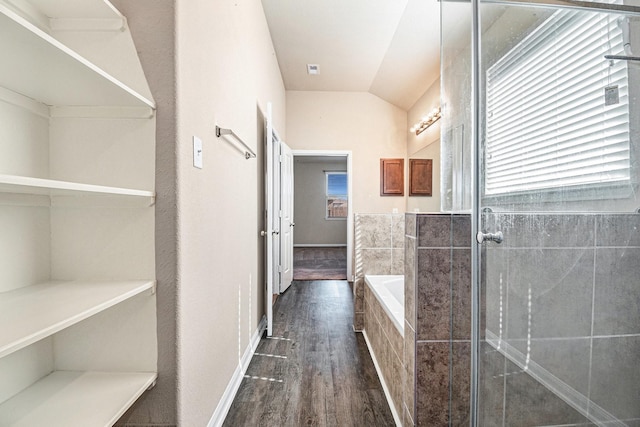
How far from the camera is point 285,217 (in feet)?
13.3

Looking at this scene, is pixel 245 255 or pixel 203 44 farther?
Result: pixel 245 255

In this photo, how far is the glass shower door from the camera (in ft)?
3.15

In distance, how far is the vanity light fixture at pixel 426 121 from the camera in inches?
138

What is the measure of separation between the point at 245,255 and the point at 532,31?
2034 mm

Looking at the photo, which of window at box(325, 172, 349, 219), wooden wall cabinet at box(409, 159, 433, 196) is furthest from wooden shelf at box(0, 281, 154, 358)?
window at box(325, 172, 349, 219)

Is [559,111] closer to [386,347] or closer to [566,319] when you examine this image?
[566,319]

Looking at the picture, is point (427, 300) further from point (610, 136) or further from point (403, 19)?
point (403, 19)

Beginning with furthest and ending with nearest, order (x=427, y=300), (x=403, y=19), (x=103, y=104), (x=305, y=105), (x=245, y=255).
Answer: (x=305, y=105) < (x=403, y=19) < (x=245, y=255) < (x=427, y=300) < (x=103, y=104)

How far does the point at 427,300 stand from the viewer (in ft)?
4.54

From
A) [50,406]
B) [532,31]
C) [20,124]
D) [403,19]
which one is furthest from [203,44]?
[403,19]

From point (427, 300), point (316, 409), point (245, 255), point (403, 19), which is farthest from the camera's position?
point (403, 19)

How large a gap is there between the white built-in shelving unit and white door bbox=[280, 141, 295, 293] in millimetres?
2570

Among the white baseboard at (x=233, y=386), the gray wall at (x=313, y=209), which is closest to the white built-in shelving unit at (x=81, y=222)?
the white baseboard at (x=233, y=386)

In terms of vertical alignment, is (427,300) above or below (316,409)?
above
